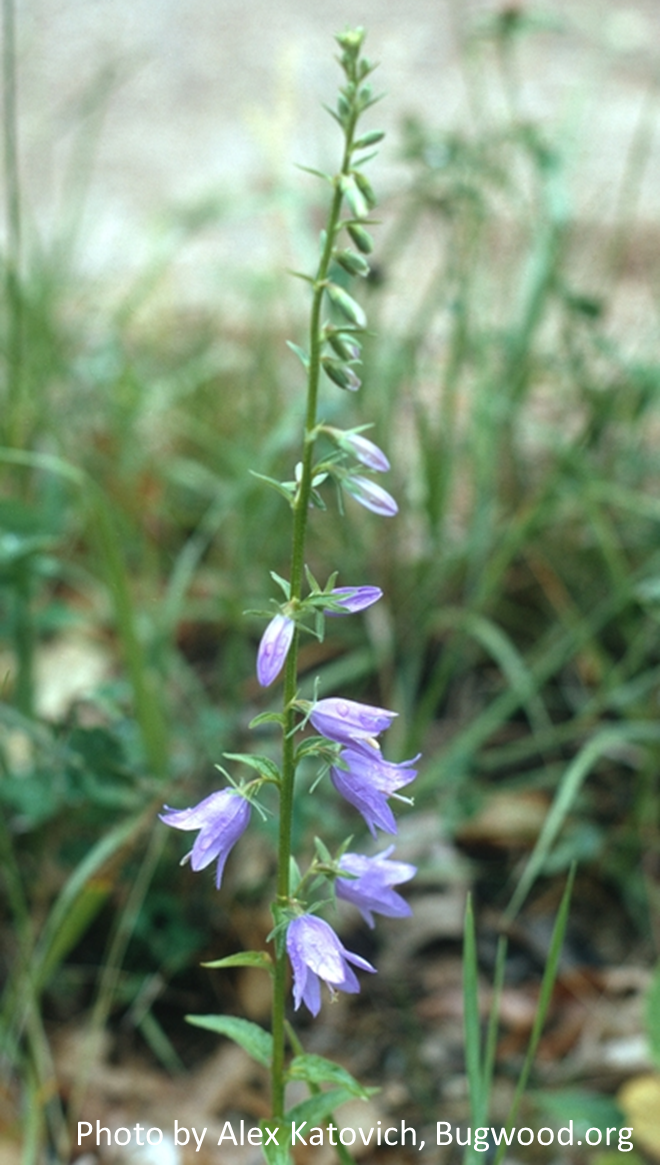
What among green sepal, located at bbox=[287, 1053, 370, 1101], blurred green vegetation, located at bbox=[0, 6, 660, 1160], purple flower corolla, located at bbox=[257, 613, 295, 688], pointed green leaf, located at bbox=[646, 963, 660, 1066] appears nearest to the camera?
purple flower corolla, located at bbox=[257, 613, 295, 688]

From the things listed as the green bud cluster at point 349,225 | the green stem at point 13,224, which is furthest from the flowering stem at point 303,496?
the green stem at point 13,224

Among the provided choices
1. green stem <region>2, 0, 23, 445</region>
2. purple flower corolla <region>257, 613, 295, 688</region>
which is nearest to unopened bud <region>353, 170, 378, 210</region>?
purple flower corolla <region>257, 613, 295, 688</region>

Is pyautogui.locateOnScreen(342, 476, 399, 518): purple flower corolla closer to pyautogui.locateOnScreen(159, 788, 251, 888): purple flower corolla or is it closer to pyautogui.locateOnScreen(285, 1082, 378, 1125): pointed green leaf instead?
pyautogui.locateOnScreen(159, 788, 251, 888): purple flower corolla

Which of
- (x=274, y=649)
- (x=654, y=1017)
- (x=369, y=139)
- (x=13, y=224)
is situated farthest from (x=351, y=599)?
(x=13, y=224)

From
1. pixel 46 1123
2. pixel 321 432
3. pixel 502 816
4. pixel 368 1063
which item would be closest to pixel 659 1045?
pixel 368 1063

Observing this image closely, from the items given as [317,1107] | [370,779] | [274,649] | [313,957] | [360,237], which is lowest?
[317,1107]

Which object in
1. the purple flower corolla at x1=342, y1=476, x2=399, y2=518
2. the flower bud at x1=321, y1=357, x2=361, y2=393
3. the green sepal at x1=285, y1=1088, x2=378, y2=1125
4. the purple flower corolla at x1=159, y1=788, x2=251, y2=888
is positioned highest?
the flower bud at x1=321, y1=357, x2=361, y2=393

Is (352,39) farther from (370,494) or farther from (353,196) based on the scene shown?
(370,494)
